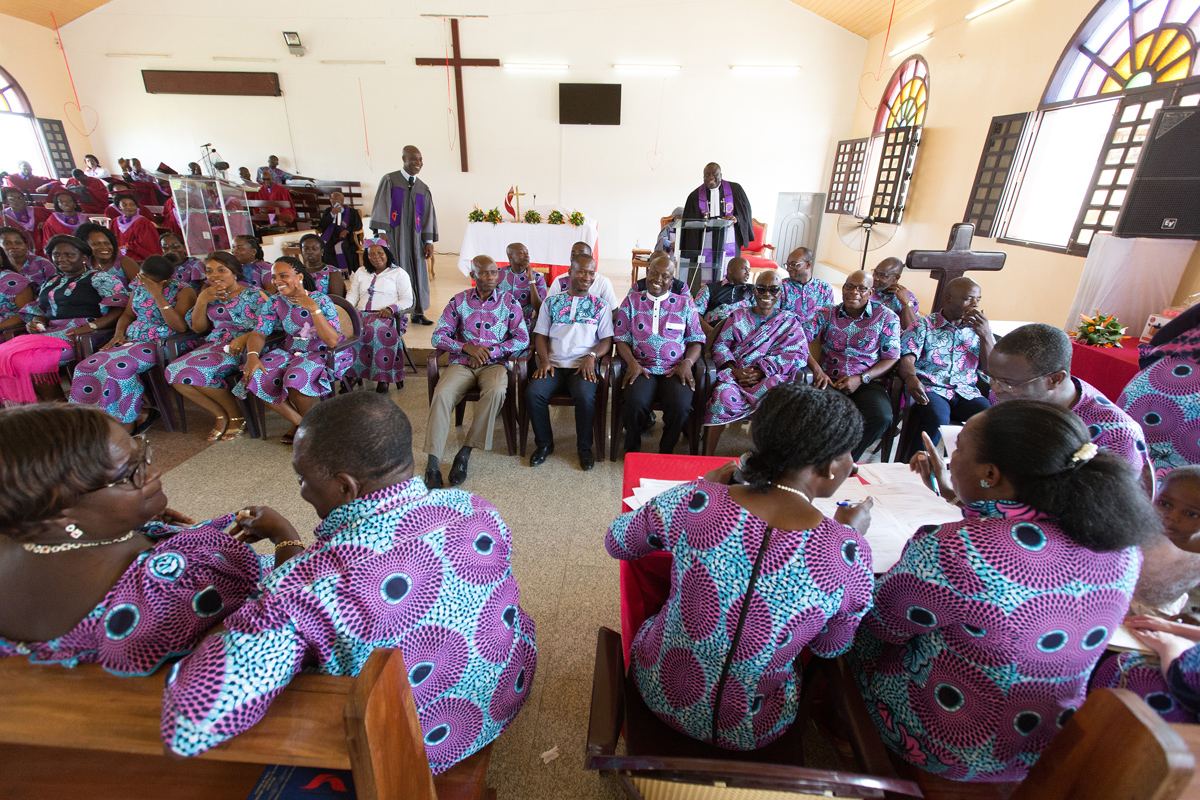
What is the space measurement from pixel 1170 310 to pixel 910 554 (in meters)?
3.81

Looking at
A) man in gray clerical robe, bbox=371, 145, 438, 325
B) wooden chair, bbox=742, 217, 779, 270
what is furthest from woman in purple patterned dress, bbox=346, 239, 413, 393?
wooden chair, bbox=742, 217, 779, 270

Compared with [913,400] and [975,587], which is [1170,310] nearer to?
[913,400]

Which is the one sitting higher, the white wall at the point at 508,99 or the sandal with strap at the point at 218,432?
the white wall at the point at 508,99

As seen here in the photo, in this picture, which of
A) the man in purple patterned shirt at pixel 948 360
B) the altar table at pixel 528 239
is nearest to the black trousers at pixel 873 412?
the man in purple patterned shirt at pixel 948 360

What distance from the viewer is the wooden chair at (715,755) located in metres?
0.69

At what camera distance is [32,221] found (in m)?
6.19

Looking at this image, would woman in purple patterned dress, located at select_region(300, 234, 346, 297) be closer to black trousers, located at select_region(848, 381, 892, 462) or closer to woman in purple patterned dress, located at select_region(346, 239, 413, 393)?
woman in purple patterned dress, located at select_region(346, 239, 413, 393)

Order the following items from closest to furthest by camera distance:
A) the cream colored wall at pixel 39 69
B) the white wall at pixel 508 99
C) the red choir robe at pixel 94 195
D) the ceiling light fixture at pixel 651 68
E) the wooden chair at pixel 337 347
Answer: the wooden chair at pixel 337 347 < the red choir robe at pixel 94 195 < the white wall at pixel 508 99 < the ceiling light fixture at pixel 651 68 < the cream colored wall at pixel 39 69

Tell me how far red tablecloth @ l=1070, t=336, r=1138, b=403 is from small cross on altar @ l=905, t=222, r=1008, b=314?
708mm

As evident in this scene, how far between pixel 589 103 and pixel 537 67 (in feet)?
3.27

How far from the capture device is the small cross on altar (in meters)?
3.21

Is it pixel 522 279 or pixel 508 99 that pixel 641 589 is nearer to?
pixel 522 279

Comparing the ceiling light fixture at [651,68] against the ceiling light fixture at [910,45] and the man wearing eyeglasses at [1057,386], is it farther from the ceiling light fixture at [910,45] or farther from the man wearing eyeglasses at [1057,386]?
the man wearing eyeglasses at [1057,386]

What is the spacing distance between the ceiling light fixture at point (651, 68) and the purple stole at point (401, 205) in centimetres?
462
